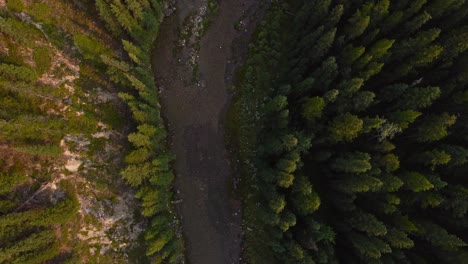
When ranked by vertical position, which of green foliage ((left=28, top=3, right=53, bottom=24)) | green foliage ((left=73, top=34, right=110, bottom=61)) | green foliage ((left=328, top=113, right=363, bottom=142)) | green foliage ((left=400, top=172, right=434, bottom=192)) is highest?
green foliage ((left=28, top=3, right=53, bottom=24))

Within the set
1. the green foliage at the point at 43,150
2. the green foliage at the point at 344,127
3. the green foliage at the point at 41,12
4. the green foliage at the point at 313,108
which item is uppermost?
the green foliage at the point at 41,12

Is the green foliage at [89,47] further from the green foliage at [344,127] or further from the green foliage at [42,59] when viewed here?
the green foliage at [344,127]

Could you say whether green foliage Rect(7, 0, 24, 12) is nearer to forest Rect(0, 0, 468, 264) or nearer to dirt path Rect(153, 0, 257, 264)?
forest Rect(0, 0, 468, 264)

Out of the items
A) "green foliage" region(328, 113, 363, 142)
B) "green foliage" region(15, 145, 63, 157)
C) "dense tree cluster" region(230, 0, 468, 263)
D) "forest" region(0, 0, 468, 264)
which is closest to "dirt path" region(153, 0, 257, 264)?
"forest" region(0, 0, 468, 264)

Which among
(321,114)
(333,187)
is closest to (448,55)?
(321,114)

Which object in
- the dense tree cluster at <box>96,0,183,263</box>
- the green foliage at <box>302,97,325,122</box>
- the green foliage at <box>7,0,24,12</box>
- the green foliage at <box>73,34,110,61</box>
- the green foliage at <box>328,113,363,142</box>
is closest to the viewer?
the green foliage at <box>328,113,363,142</box>

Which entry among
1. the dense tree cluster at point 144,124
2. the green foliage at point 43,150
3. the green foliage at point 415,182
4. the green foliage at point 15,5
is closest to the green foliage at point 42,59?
the green foliage at point 15,5
